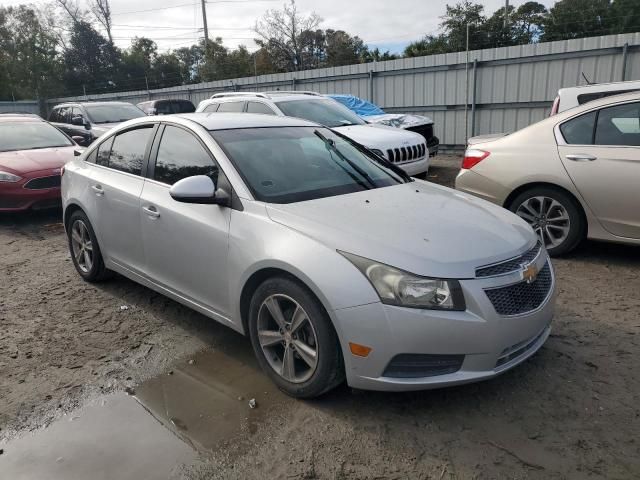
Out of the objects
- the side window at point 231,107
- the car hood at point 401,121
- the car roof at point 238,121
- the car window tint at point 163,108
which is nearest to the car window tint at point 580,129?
the car roof at point 238,121

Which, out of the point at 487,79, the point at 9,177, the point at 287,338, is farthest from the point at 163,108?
the point at 287,338

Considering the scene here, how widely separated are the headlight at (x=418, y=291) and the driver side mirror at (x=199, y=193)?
1.23 metres

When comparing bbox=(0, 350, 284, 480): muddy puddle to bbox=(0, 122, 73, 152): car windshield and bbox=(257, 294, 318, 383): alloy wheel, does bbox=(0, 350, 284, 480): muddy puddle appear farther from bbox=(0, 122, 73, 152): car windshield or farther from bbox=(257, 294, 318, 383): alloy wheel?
bbox=(0, 122, 73, 152): car windshield

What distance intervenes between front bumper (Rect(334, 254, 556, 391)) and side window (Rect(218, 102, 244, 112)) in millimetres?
7497

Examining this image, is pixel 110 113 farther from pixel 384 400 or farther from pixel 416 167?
pixel 384 400

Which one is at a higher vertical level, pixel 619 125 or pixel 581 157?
pixel 619 125

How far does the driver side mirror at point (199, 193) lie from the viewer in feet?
10.8

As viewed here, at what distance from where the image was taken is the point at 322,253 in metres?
2.80

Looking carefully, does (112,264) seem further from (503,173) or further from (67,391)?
(503,173)

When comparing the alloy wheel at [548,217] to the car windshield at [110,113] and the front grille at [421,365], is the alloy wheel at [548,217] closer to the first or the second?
the front grille at [421,365]

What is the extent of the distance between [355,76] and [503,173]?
1108 centimetres

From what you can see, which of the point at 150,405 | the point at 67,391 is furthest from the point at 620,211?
the point at 67,391

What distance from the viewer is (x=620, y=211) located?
4.84 m

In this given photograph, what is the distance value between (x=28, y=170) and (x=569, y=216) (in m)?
7.24
